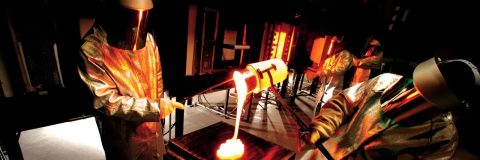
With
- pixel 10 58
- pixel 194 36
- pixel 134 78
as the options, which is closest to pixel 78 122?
pixel 10 58

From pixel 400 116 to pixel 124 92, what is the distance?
230 centimetres

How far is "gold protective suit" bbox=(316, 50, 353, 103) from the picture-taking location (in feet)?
17.0

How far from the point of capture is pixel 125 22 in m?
1.73

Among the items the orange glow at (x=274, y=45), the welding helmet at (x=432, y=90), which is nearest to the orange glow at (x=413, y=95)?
the welding helmet at (x=432, y=90)

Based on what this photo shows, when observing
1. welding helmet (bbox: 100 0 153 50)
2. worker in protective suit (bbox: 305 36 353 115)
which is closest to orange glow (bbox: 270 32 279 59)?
worker in protective suit (bbox: 305 36 353 115)

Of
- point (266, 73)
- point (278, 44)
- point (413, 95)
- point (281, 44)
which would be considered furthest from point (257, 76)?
point (281, 44)

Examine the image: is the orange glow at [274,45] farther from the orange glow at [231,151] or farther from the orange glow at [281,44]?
the orange glow at [231,151]

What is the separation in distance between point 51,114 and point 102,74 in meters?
1.59

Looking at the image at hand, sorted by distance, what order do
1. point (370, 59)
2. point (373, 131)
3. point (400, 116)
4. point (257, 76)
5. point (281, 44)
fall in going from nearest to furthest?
point (257, 76) → point (400, 116) → point (373, 131) → point (370, 59) → point (281, 44)

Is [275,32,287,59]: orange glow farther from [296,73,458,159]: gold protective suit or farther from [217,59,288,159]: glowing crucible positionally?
[217,59,288,159]: glowing crucible

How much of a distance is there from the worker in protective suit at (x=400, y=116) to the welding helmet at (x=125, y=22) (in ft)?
5.17

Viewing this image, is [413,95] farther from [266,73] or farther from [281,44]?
[281,44]

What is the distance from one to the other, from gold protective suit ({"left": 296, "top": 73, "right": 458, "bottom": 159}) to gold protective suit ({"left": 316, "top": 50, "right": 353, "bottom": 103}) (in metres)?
3.34

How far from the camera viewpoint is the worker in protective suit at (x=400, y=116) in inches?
50.9
